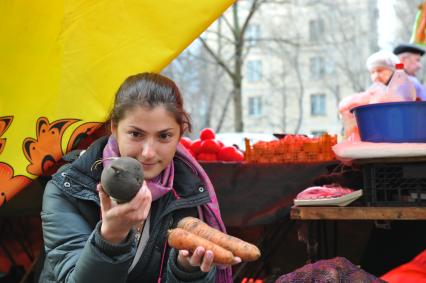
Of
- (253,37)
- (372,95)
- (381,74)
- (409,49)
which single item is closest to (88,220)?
(372,95)

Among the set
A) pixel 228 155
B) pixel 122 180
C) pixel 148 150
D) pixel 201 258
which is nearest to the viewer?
pixel 122 180

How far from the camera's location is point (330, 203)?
2490 mm

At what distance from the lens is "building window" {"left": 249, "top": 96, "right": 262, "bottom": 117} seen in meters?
31.5

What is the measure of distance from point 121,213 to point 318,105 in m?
31.0

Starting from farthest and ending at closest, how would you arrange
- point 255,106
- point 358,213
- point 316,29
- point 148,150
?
point 255,106 < point 316,29 < point 358,213 < point 148,150

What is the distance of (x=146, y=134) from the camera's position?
192 centimetres

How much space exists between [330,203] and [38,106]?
4.84ft

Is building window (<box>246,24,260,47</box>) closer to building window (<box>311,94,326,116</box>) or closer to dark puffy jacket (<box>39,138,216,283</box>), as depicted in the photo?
building window (<box>311,94,326,116</box>)

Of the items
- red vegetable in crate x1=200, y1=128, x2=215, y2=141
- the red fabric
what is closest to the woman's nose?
the red fabric

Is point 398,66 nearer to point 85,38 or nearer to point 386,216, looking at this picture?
point 386,216

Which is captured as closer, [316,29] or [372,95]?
[372,95]

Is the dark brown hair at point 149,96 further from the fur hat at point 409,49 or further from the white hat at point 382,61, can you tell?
the fur hat at point 409,49

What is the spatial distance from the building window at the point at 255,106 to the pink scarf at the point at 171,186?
96.4ft

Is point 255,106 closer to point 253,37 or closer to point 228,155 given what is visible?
point 253,37
